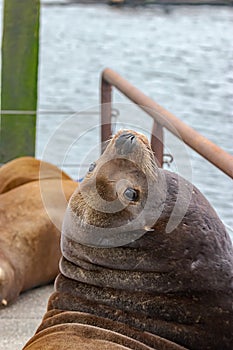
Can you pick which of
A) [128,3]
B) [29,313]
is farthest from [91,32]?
[29,313]

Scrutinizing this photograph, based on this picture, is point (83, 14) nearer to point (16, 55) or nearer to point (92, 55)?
point (92, 55)

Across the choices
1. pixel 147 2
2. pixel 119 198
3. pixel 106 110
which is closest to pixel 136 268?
pixel 119 198

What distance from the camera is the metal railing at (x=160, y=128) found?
154 centimetres

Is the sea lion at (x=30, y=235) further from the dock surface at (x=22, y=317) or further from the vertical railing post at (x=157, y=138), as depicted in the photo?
the vertical railing post at (x=157, y=138)

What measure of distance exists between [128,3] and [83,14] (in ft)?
5.04

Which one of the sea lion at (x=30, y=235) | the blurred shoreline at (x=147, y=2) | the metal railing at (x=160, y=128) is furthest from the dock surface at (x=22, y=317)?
the blurred shoreline at (x=147, y=2)

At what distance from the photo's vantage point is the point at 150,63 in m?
16.8

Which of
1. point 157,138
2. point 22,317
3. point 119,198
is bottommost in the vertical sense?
point 22,317

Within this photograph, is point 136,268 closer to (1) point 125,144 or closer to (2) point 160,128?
(1) point 125,144

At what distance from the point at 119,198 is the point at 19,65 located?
223cm

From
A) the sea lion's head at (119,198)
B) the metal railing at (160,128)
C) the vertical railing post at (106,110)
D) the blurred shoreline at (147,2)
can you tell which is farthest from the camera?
the blurred shoreline at (147,2)

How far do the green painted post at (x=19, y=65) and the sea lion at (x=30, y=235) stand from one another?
0.77 m

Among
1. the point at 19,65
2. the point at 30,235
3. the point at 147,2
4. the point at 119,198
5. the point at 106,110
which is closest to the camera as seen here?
the point at 119,198

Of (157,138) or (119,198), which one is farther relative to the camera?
(157,138)
